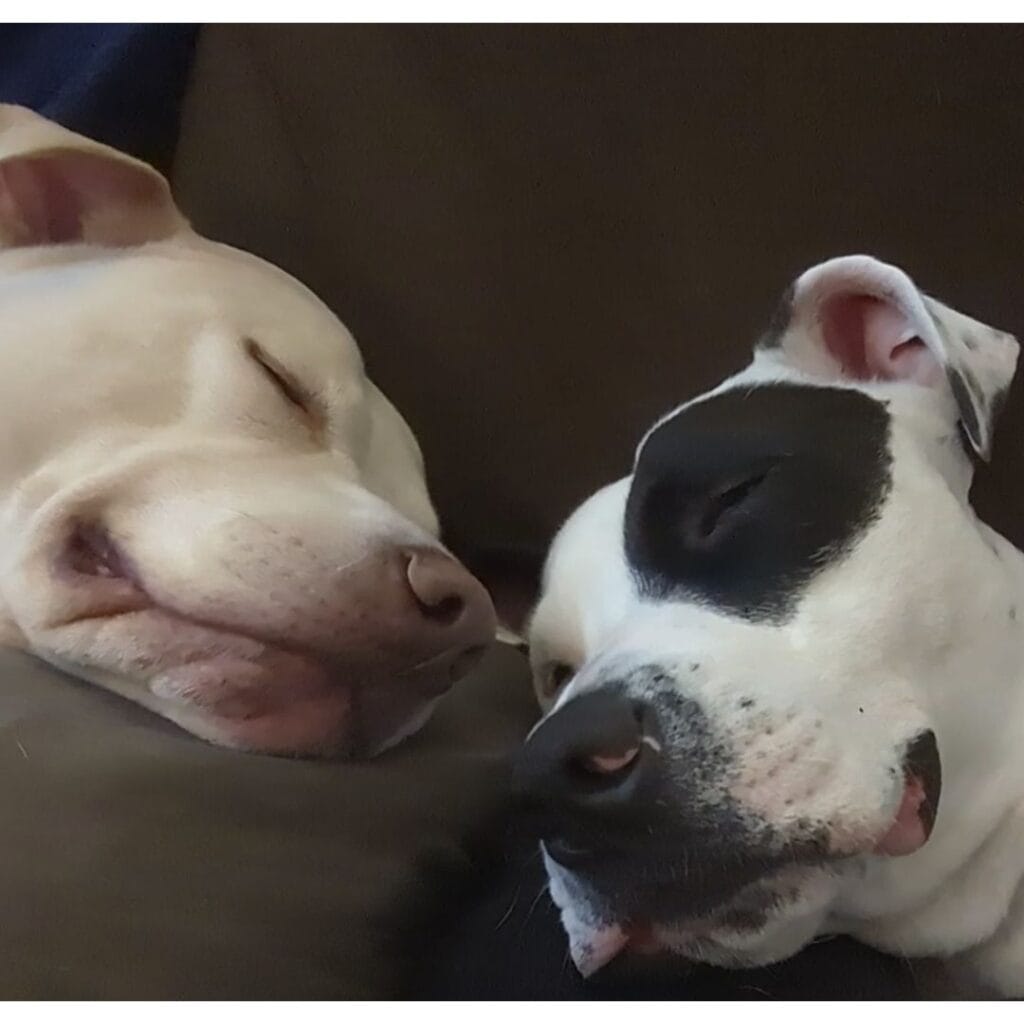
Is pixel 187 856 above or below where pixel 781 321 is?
below

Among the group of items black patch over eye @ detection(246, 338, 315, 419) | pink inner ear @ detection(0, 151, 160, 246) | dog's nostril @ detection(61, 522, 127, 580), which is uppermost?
pink inner ear @ detection(0, 151, 160, 246)

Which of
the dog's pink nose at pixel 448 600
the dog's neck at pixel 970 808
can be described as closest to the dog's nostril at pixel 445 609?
the dog's pink nose at pixel 448 600

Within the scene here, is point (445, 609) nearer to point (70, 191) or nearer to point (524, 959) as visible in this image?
point (524, 959)

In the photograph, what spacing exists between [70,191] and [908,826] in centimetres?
98

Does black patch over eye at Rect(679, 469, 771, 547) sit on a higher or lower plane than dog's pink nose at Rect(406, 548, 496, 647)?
higher

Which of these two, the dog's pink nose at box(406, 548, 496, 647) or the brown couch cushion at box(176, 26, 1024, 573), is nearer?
the dog's pink nose at box(406, 548, 496, 647)

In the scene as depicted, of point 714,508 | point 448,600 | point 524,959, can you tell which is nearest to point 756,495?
point 714,508

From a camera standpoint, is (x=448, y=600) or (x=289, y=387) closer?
(x=448, y=600)

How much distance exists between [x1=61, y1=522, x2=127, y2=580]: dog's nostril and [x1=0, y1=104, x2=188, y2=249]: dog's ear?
416 mm

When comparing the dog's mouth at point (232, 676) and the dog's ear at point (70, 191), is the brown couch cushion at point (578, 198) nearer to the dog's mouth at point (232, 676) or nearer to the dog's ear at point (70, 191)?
the dog's ear at point (70, 191)

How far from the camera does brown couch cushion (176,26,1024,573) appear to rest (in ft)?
5.18

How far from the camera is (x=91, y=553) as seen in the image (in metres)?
1.17

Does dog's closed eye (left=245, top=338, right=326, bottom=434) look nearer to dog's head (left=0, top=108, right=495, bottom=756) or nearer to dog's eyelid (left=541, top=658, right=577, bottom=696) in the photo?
dog's head (left=0, top=108, right=495, bottom=756)

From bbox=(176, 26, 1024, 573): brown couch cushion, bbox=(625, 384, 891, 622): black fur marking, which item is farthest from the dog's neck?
bbox=(176, 26, 1024, 573): brown couch cushion
